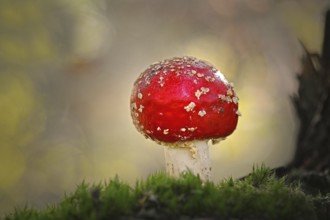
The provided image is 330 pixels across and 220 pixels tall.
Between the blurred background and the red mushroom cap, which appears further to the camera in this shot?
the blurred background

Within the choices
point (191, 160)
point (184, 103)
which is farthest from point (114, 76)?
point (184, 103)

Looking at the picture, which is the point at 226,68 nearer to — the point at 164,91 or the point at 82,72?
the point at 82,72

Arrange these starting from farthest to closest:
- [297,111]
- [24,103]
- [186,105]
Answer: [24,103]
[297,111]
[186,105]

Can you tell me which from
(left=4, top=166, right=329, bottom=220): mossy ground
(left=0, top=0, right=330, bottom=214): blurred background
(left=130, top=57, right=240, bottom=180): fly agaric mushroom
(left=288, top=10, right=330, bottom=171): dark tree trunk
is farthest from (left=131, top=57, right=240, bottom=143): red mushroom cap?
(left=0, top=0, right=330, bottom=214): blurred background

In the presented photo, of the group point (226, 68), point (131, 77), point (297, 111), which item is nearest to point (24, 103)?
point (131, 77)

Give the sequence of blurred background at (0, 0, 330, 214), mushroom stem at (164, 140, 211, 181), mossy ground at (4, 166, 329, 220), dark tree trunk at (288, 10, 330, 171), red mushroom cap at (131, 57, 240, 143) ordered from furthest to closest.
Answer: blurred background at (0, 0, 330, 214) < dark tree trunk at (288, 10, 330, 171) < mushroom stem at (164, 140, 211, 181) < red mushroom cap at (131, 57, 240, 143) < mossy ground at (4, 166, 329, 220)

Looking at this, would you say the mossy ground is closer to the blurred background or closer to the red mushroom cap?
the red mushroom cap

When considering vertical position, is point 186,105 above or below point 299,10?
below
